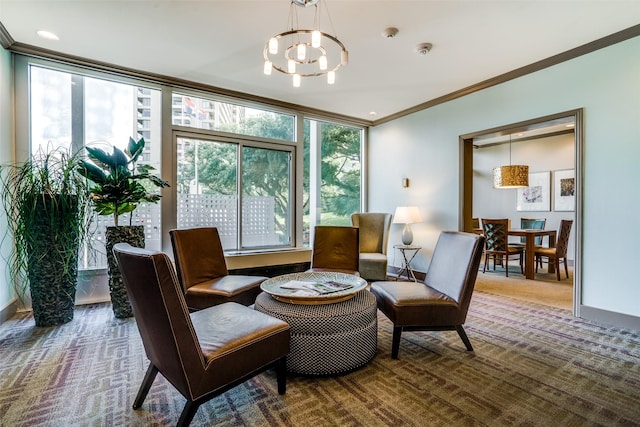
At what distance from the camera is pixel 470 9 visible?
2.55m

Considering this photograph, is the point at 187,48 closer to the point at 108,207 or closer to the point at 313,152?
the point at 108,207

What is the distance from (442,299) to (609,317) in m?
2.02

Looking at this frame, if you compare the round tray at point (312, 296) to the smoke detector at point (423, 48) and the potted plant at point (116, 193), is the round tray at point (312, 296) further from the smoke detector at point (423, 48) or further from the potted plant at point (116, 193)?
the smoke detector at point (423, 48)

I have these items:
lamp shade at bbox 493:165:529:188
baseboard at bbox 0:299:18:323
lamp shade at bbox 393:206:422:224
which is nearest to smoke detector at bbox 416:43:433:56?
lamp shade at bbox 393:206:422:224

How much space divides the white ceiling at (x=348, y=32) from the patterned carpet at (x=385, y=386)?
277 cm

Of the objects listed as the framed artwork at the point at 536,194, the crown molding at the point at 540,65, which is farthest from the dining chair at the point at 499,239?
the crown molding at the point at 540,65

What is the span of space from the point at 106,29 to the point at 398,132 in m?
4.17

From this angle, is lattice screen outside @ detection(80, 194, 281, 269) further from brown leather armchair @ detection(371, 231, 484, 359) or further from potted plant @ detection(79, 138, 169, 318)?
brown leather armchair @ detection(371, 231, 484, 359)

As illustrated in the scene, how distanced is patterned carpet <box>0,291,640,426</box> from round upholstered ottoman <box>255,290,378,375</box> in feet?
0.30

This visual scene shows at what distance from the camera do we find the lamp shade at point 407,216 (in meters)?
4.67

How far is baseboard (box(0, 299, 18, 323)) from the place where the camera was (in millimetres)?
2938

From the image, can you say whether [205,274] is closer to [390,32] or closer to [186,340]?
[186,340]

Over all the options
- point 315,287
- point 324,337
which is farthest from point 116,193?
point 324,337

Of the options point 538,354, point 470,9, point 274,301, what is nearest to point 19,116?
point 274,301
